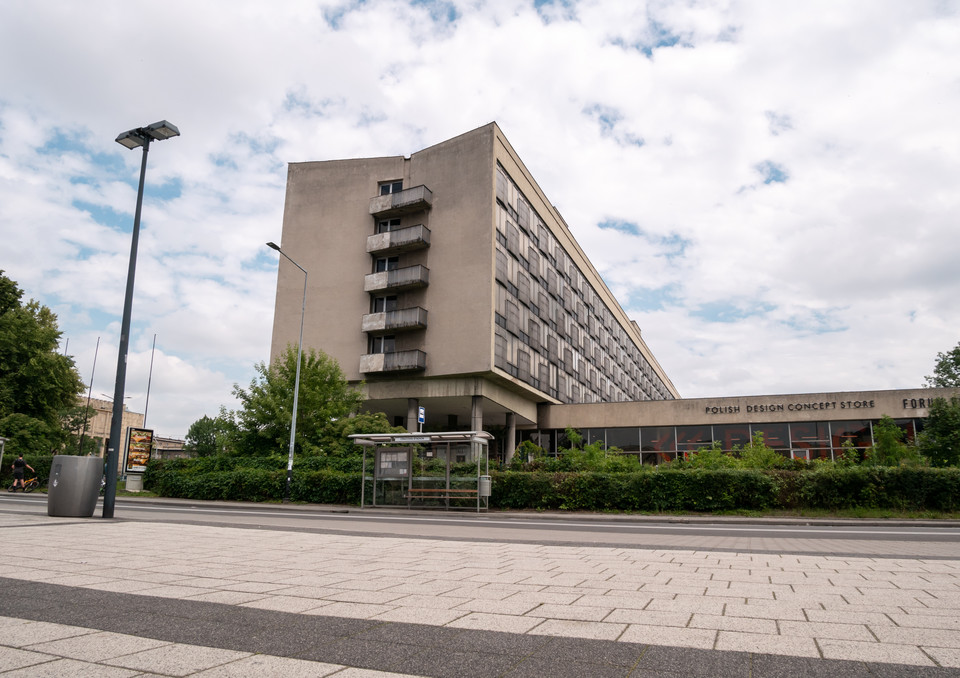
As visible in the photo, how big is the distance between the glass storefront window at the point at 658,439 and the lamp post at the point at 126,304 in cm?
3300

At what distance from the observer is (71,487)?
13.9 metres

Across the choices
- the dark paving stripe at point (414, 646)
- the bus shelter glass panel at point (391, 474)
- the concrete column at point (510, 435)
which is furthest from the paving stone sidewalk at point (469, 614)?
the concrete column at point (510, 435)

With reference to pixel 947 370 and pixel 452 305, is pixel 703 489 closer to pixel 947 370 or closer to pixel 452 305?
pixel 452 305

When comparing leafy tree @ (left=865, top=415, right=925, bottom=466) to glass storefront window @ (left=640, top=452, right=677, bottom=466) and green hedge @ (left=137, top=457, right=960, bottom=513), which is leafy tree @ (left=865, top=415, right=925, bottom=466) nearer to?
green hedge @ (left=137, top=457, right=960, bottom=513)

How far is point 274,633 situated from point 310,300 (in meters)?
41.5

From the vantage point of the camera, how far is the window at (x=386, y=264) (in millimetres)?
43172

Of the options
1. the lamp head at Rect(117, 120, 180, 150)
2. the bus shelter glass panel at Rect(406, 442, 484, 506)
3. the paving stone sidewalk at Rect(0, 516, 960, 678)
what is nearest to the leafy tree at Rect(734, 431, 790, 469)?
the bus shelter glass panel at Rect(406, 442, 484, 506)

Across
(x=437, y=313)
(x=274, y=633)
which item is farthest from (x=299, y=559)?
(x=437, y=313)

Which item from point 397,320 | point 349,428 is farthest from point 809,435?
point 349,428

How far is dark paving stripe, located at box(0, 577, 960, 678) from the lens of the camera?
3.38 m

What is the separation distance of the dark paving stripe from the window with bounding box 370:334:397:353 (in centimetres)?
3665

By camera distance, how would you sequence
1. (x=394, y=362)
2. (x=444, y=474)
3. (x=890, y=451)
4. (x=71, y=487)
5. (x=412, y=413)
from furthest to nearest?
(x=412, y=413) → (x=394, y=362) → (x=890, y=451) → (x=444, y=474) → (x=71, y=487)

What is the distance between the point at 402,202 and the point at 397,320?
7830 millimetres

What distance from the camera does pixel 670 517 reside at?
18953 millimetres
